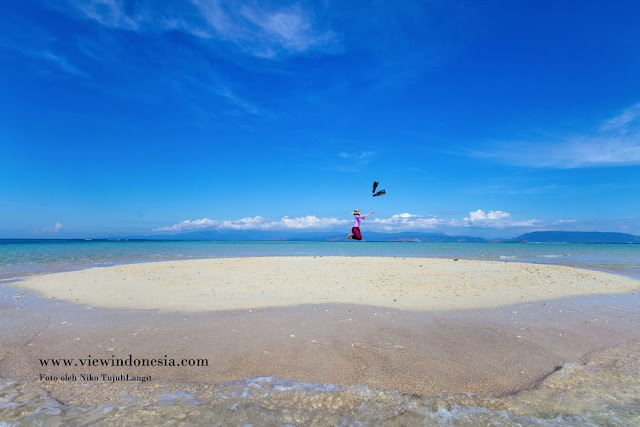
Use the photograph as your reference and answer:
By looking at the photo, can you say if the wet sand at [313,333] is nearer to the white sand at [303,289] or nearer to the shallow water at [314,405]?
the white sand at [303,289]

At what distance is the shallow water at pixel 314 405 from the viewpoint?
5422 millimetres

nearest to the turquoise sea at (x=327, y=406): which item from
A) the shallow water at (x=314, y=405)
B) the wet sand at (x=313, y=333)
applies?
the shallow water at (x=314, y=405)

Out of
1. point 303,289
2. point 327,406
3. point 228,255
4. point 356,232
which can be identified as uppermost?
point 356,232

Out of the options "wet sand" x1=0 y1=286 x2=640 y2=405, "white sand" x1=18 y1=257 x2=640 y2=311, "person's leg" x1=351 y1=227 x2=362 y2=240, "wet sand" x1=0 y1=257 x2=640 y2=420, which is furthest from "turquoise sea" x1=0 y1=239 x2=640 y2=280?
"person's leg" x1=351 y1=227 x2=362 y2=240

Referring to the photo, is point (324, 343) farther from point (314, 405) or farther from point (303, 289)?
point (303, 289)

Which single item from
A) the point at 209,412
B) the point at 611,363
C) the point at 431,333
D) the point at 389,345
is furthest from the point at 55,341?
the point at 611,363

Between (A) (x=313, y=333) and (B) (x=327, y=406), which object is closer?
(B) (x=327, y=406)

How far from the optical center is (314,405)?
5.89m

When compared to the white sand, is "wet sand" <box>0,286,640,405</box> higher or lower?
lower

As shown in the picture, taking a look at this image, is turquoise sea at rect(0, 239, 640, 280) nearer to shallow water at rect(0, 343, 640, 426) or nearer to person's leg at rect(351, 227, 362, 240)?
shallow water at rect(0, 343, 640, 426)

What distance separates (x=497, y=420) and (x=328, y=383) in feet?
Answer: 9.40

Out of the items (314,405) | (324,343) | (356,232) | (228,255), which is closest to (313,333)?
(324,343)

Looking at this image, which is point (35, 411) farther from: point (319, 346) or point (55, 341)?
point (319, 346)

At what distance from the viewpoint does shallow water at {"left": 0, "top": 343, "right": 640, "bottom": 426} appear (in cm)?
542
